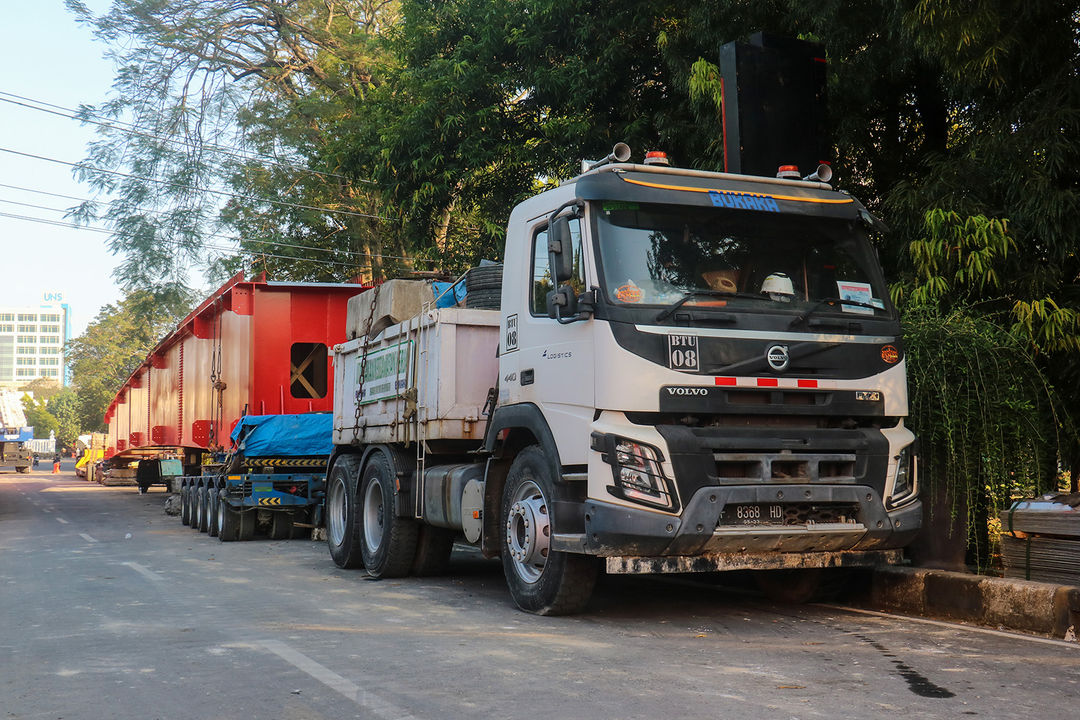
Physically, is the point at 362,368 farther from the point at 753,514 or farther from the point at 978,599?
the point at 978,599

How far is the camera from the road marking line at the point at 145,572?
35.0ft

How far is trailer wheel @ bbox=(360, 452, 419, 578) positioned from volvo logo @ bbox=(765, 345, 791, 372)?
4.42m

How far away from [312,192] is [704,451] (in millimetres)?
23503

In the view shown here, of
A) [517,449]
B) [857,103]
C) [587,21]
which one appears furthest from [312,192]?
[517,449]

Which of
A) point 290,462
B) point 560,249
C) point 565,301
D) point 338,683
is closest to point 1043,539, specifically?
point 565,301

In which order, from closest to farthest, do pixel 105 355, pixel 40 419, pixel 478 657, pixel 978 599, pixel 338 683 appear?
pixel 338 683 < pixel 478 657 < pixel 978 599 < pixel 105 355 < pixel 40 419

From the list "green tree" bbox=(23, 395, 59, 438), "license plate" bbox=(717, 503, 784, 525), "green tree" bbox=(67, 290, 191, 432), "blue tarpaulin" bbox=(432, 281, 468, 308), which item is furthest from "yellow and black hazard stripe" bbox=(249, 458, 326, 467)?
"green tree" bbox=(23, 395, 59, 438)

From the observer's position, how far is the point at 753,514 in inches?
282

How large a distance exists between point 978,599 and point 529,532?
309 cm

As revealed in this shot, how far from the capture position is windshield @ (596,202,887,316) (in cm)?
737

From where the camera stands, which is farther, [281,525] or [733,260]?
[281,525]

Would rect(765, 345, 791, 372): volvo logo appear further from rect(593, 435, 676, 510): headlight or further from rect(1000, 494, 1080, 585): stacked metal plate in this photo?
rect(1000, 494, 1080, 585): stacked metal plate

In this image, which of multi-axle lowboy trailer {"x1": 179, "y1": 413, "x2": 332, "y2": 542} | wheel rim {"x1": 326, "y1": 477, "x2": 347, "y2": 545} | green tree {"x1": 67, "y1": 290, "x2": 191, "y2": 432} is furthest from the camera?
green tree {"x1": 67, "y1": 290, "x2": 191, "y2": 432}

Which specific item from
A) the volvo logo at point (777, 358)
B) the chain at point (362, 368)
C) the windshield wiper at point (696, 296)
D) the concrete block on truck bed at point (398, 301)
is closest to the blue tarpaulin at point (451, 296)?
the concrete block on truck bed at point (398, 301)
